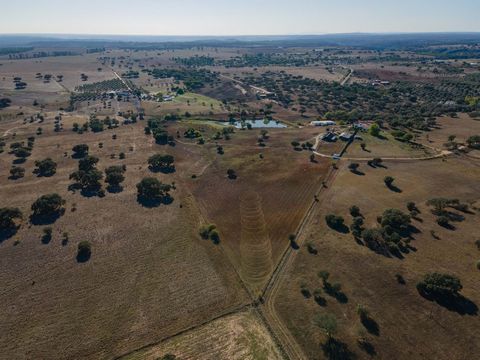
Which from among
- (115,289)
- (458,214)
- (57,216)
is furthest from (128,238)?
(458,214)

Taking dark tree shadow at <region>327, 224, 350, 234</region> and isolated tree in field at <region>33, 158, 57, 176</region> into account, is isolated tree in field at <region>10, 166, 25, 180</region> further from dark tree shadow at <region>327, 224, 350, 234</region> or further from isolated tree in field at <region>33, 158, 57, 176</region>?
dark tree shadow at <region>327, 224, 350, 234</region>

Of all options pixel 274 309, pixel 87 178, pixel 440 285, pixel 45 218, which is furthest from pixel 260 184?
pixel 45 218

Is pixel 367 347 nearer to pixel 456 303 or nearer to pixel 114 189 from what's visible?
pixel 456 303

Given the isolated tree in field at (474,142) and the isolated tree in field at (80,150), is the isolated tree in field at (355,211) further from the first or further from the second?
the isolated tree in field at (80,150)

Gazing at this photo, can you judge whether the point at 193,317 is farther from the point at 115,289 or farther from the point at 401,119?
the point at 401,119

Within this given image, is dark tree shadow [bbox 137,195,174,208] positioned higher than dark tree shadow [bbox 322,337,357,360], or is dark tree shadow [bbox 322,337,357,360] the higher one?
dark tree shadow [bbox 322,337,357,360]

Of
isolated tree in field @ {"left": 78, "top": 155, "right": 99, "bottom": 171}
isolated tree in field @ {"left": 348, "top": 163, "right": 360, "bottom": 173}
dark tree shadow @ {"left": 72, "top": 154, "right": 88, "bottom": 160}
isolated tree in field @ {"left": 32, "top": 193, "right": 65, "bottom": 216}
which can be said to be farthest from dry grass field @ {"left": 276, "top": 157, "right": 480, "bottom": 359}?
dark tree shadow @ {"left": 72, "top": 154, "right": 88, "bottom": 160}

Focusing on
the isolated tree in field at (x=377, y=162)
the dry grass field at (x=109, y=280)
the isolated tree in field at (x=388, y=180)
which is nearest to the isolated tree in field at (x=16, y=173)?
the dry grass field at (x=109, y=280)
